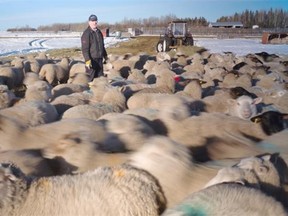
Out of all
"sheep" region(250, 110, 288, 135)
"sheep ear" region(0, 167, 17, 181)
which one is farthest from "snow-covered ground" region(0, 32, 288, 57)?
"sheep ear" region(0, 167, 17, 181)

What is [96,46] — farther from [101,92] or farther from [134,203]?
[134,203]

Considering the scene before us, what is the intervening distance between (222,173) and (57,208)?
132 cm

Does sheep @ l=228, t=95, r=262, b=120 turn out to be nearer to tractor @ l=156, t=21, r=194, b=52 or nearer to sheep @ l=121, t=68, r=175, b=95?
sheep @ l=121, t=68, r=175, b=95

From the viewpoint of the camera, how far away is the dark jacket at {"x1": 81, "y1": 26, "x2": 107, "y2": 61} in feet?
29.1

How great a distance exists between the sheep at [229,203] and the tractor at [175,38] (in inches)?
967

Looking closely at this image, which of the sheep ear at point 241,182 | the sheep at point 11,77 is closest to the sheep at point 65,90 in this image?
the sheep at point 11,77

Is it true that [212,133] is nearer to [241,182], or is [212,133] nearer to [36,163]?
[241,182]

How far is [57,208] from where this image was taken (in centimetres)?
282

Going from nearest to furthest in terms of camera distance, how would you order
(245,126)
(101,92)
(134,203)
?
(134,203) < (245,126) < (101,92)

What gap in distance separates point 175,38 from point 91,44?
2352cm

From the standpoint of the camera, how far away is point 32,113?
5043mm

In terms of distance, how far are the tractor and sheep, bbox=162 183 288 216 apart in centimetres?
2456

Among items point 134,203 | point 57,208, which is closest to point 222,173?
point 134,203

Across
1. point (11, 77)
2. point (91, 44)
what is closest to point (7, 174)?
point (91, 44)
